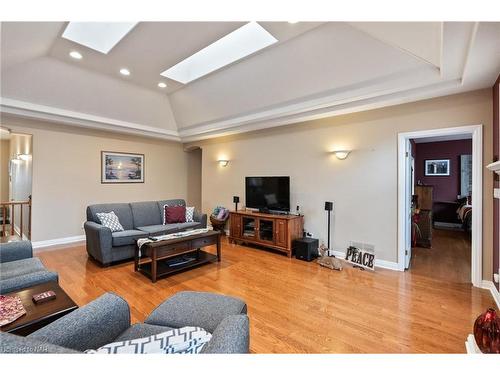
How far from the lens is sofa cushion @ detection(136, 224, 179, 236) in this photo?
4249mm

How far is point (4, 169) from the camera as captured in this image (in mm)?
8180

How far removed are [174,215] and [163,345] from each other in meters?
4.12

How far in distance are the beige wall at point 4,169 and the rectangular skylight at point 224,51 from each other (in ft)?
24.7

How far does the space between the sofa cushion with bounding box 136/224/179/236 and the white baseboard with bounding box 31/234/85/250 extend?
1854 mm

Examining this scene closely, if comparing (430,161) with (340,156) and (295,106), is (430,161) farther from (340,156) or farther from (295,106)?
(295,106)

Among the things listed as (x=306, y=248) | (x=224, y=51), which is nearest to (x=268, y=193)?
(x=306, y=248)

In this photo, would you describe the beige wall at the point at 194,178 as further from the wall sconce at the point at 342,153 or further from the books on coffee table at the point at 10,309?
the books on coffee table at the point at 10,309

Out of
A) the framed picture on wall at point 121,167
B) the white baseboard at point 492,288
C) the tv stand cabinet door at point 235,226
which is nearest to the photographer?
the white baseboard at point 492,288

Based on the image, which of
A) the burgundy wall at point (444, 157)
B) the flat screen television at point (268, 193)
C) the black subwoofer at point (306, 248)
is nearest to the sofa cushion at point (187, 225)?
the flat screen television at point (268, 193)

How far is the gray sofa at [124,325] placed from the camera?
856 millimetres

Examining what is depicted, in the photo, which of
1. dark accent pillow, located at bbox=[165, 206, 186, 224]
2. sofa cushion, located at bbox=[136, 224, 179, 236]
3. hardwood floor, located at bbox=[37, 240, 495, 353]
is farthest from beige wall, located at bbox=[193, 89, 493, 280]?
sofa cushion, located at bbox=[136, 224, 179, 236]

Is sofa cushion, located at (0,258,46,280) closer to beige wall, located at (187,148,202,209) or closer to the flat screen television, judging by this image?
the flat screen television

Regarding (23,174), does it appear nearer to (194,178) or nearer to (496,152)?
(194,178)

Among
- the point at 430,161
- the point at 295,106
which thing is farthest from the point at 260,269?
the point at 430,161
